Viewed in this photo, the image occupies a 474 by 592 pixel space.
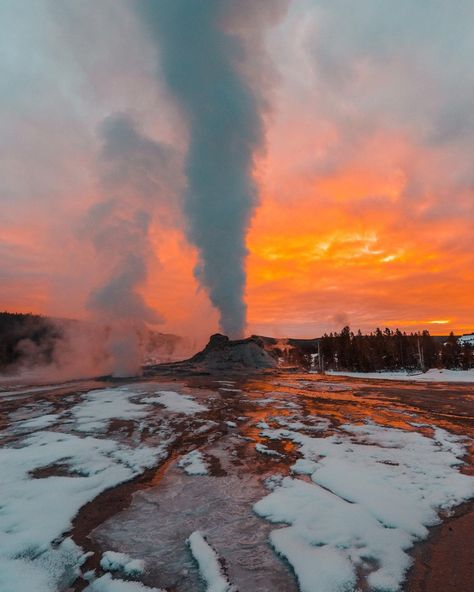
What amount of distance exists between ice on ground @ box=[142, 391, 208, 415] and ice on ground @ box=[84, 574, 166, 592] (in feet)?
38.6

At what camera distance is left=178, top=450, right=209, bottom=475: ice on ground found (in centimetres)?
812

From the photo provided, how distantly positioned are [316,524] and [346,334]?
2704 inches

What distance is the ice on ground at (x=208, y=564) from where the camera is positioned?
13.4 ft

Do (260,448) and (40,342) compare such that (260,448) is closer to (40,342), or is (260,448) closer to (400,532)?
(400,532)

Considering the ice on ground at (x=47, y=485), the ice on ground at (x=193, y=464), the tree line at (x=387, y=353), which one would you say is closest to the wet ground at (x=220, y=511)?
the ice on ground at (x=193, y=464)

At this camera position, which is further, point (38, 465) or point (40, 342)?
point (40, 342)

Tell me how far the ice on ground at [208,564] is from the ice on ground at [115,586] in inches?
23.1

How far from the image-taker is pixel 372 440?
430 inches

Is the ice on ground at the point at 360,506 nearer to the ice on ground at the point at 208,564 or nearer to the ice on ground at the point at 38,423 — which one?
the ice on ground at the point at 208,564

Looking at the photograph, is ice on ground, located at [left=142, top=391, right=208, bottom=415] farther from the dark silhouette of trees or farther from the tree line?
the dark silhouette of trees

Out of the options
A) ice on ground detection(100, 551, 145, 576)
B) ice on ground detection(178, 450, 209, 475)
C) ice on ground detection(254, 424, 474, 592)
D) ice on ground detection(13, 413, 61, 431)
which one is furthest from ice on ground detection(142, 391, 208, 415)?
ice on ground detection(100, 551, 145, 576)

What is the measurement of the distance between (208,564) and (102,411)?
524 inches

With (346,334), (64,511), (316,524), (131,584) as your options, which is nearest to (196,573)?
(131,584)

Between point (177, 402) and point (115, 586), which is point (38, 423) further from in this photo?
point (115, 586)
